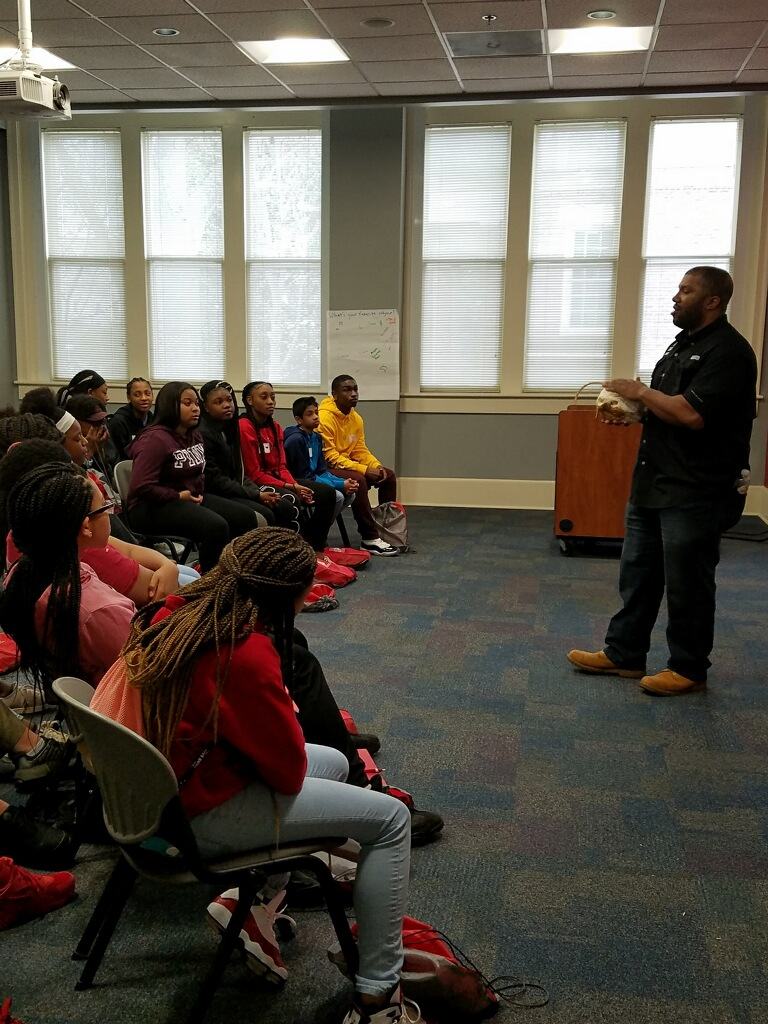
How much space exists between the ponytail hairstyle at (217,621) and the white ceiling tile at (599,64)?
5.29 m

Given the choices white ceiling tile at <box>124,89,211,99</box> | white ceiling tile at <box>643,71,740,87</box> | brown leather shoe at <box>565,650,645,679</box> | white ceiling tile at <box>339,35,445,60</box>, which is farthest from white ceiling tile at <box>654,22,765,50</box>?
brown leather shoe at <box>565,650,645,679</box>

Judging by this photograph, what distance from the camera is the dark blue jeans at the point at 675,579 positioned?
11.4 ft

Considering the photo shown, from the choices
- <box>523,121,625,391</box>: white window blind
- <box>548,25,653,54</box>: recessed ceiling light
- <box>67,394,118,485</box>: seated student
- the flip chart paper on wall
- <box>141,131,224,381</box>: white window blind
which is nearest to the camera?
<box>67,394,118,485</box>: seated student

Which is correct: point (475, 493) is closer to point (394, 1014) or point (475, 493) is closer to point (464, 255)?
point (464, 255)

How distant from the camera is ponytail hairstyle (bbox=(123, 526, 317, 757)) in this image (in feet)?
5.12

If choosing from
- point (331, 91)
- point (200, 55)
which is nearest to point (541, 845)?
point (200, 55)

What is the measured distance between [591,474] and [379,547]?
4.81ft

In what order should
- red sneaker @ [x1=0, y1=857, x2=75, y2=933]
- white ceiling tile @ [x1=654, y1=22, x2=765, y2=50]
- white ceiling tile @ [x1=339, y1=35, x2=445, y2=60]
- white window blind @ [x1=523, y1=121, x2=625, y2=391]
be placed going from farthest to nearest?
white window blind @ [x1=523, y1=121, x2=625, y2=391], white ceiling tile @ [x1=339, y1=35, x2=445, y2=60], white ceiling tile @ [x1=654, y1=22, x2=765, y2=50], red sneaker @ [x1=0, y1=857, x2=75, y2=933]

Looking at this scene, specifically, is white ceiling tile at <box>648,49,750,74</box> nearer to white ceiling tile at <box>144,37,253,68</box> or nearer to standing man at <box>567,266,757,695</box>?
white ceiling tile at <box>144,37,253,68</box>

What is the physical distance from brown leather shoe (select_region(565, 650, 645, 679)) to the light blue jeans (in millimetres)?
2214

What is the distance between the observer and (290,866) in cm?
168

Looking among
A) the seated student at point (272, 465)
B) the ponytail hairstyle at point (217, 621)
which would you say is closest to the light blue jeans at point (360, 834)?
the ponytail hairstyle at point (217, 621)

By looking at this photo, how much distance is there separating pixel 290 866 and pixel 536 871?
0.94 m

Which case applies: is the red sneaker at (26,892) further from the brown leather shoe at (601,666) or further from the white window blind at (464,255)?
the white window blind at (464,255)
